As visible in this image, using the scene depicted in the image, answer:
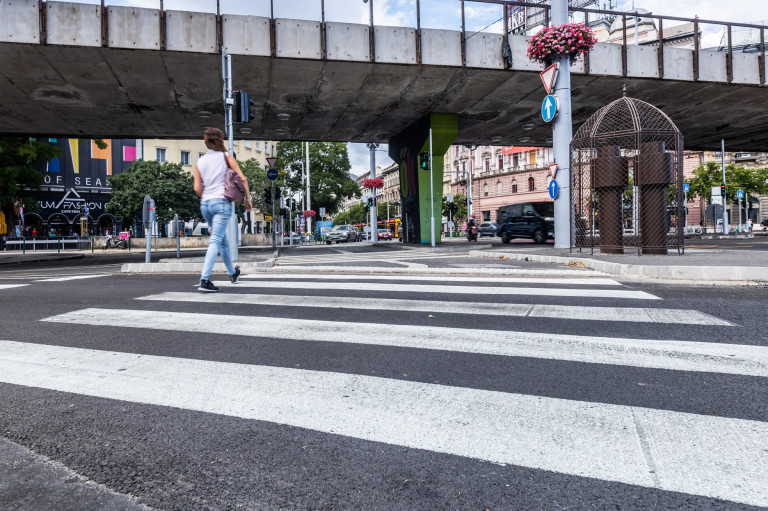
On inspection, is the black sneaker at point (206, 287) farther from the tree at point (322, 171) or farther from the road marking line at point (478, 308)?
the tree at point (322, 171)

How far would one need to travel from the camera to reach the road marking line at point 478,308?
4109 millimetres

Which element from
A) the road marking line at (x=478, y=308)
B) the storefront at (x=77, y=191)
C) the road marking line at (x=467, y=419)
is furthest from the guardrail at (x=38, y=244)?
the road marking line at (x=467, y=419)

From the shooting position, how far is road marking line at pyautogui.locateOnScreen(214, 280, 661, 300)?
17.6 feet

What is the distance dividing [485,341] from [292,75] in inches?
608

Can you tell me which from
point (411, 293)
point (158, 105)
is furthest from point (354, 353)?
point (158, 105)

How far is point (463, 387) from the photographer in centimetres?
250

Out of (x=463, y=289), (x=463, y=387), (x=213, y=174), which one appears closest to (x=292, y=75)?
(x=213, y=174)

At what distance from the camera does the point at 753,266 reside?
22.9ft

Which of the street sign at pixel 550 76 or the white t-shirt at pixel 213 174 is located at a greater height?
the street sign at pixel 550 76

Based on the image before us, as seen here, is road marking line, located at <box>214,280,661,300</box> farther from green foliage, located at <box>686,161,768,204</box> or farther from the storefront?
green foliage, located at <box>686,161,768,204</box>

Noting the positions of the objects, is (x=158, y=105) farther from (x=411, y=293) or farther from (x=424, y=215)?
(x=411, y=293)

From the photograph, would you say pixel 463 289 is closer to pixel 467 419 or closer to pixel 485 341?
pixel 485 341

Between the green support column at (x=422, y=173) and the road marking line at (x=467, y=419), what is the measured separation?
18.8m

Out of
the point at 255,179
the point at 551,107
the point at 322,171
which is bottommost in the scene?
the point at 551,107
